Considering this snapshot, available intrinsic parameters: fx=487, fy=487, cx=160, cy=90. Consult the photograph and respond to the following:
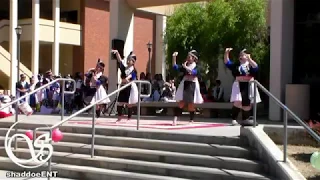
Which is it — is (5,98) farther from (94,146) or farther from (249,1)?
(249,1)

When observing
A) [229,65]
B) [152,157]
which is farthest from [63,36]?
[152,157]

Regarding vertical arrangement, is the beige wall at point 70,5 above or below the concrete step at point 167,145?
above

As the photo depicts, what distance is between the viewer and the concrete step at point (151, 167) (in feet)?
26.2

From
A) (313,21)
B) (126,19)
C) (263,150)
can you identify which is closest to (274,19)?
(313,21)

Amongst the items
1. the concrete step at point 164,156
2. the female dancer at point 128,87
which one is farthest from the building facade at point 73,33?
the concrete step at point 164,156

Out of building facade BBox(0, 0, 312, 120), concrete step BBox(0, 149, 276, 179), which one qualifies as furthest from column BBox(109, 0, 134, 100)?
concrete step BBox(0, 149, 276, 179)

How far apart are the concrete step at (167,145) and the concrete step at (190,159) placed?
0.18m

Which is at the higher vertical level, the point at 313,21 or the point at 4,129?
the point at 313,21

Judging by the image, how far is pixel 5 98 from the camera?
56.9 feet

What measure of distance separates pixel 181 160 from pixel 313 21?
8157 mm

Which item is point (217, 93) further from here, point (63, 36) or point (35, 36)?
point (63, 36)

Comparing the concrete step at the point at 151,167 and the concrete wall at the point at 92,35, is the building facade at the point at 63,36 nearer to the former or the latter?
the concrete wall at the point at 92,35

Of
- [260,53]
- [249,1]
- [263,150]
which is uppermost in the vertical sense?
[249,1]

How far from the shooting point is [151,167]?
8.61m
